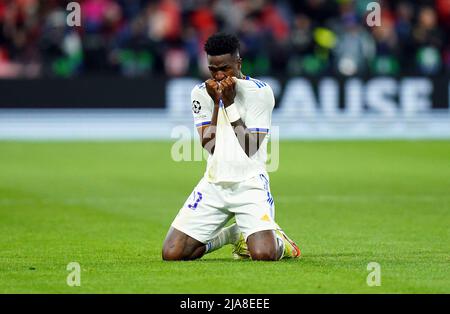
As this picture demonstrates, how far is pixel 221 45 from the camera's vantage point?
886 cm

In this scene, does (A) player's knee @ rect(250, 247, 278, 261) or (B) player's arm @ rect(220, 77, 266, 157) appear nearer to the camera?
(B) player's arm @ rect(220, 77, 266, 157)

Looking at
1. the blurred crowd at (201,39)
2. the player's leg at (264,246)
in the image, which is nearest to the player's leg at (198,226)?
the player's leg at (264,246)

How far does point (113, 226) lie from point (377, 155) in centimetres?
1005

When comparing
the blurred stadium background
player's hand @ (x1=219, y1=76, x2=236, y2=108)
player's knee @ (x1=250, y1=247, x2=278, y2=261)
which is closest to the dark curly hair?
player's hand @ (x1=219, y1=76, x2=236, y2=108)

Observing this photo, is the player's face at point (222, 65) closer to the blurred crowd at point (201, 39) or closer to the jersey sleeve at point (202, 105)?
the jersey sleeve at point (202, 105)

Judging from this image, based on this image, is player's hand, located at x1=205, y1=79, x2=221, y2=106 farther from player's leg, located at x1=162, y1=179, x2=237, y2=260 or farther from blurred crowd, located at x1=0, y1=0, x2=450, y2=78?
blurred crowd, located at x1=0, y1=0, x2=450, y2=78

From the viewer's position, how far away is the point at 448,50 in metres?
26.3

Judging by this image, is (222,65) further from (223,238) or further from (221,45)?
(223,238)

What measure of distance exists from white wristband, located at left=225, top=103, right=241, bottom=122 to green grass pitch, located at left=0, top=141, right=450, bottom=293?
1.19 metres

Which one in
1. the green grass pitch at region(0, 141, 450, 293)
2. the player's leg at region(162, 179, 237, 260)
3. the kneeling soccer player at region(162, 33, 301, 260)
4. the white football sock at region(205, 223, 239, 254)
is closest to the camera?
the green grass pitch at region(0, 141, 450, 293)

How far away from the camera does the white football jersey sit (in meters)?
9.08

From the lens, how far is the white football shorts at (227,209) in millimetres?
9070

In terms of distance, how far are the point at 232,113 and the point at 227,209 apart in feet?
2.71
